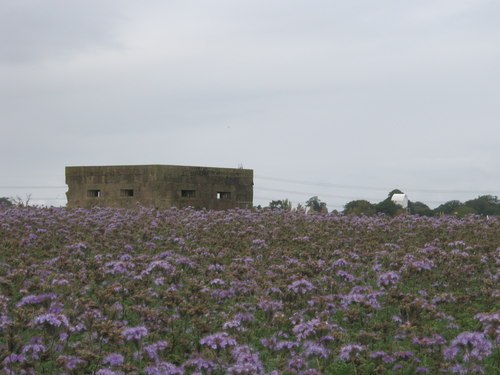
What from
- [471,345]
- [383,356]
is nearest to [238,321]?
[383,356]

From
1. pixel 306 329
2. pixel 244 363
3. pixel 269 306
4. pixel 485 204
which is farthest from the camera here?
pixel 485 204

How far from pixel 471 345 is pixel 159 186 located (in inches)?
904

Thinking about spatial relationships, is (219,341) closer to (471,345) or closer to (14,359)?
(14,359)

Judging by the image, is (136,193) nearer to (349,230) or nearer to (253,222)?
(253,222)

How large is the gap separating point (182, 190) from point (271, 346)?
22310mm

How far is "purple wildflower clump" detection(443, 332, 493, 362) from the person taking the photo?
28.0 ft

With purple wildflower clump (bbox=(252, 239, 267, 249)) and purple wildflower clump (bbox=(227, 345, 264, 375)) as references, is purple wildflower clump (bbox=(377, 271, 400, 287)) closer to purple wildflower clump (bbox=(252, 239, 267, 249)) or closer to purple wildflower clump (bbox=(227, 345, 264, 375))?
purple wildflower clump (bbox=(227, 345, 264, 375))

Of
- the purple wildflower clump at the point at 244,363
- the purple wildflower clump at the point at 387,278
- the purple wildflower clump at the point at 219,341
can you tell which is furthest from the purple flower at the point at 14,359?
the purple wildflower clump at the point at 387,278

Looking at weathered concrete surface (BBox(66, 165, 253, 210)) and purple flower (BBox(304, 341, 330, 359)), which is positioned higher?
weathered concrete surface (BBox(66, 165, 253, 210))

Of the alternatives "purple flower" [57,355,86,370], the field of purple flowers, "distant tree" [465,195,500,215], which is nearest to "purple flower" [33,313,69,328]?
the field of purple flowers

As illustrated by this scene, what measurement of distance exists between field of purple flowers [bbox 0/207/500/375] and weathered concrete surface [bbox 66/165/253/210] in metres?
9.70

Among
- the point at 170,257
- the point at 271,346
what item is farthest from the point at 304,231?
the point at 271,346

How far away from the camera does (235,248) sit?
17234mm

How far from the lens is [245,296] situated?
1220 centimetres
